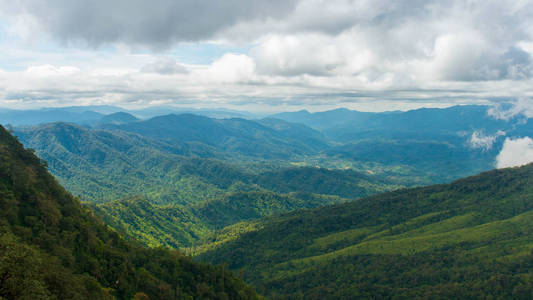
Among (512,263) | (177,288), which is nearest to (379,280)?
Result: (512,263)

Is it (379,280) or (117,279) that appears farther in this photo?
(379,280)

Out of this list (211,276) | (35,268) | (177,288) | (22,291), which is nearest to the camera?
(22,291)

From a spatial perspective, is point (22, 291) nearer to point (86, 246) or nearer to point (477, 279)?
point (86, 246)

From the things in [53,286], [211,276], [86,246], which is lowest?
[211,276]

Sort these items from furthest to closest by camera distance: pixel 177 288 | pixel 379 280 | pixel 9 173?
pixel 379 280, pixel 177 288, pixel 9 173

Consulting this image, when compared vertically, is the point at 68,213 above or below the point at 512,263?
above

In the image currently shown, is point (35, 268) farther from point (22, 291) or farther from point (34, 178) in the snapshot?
point (34, 178)
